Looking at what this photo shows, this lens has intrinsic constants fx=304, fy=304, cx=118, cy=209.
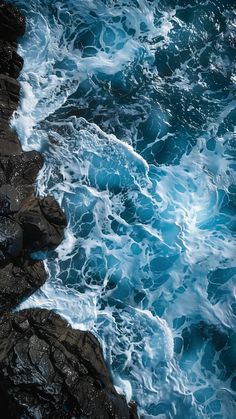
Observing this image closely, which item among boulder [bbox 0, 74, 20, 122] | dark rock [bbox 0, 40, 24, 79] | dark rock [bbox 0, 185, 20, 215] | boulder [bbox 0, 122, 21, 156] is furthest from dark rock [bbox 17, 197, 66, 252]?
dark rock [bbox 0, 40, 24, 79]

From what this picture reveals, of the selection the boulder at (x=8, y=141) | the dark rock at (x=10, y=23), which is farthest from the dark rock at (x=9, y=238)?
the dark rock at (x=10, y=23)

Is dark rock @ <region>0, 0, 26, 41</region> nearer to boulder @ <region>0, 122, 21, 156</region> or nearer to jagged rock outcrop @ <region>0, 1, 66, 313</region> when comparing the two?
jagged rock outcrop @ <region>0, 1, 66, 313</region>

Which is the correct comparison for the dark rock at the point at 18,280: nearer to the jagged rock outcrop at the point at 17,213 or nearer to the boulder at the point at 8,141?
the jagged rock outcrop at the point at 17,213

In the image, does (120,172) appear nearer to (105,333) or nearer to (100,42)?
(105,333)

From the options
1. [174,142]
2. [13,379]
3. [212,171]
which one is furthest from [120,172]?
[13,379]

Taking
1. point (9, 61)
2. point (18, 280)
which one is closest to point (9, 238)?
point (18, 280)

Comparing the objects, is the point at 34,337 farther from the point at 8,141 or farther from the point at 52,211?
the point at 8,141
